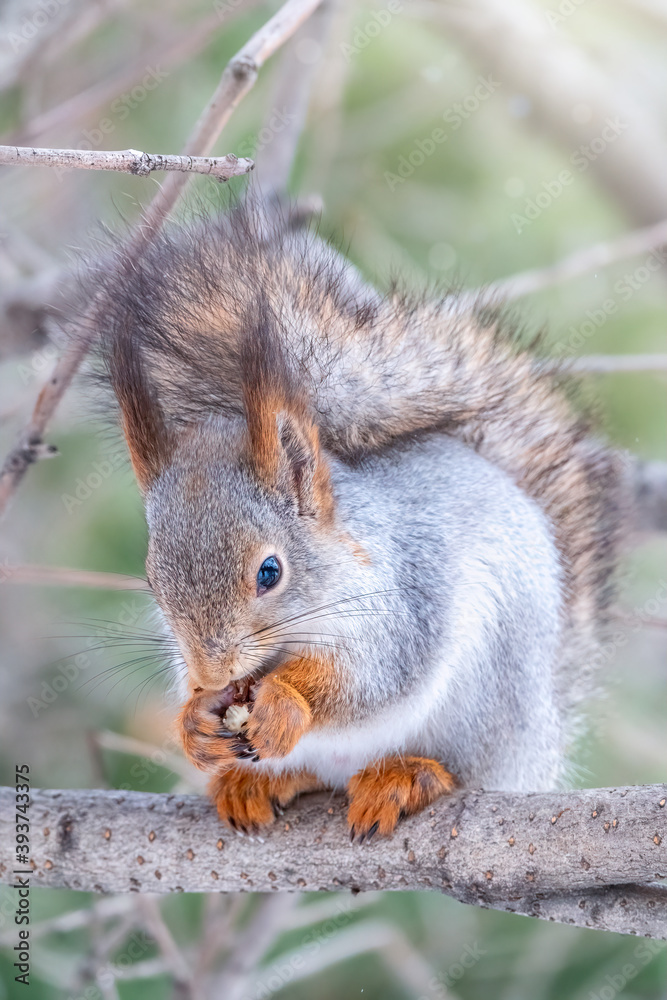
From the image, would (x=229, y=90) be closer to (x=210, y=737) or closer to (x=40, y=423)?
(x=40, y=423)

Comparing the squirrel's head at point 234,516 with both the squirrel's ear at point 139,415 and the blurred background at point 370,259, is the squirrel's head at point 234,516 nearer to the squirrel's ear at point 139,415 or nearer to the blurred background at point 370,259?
the squirrel's ear at point 139,415

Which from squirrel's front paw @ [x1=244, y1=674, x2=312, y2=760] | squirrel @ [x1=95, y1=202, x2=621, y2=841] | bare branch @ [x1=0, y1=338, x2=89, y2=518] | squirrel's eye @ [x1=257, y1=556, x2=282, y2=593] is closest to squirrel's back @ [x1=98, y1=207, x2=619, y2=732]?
squirrel @ [x1=95, y1=202, x2=621, y2=841]

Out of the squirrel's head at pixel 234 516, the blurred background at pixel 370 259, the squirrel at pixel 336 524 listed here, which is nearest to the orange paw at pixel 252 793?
the squirrel at pixel 336 524

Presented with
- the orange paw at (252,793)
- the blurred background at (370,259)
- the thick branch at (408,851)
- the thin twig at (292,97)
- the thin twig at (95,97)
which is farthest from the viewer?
the thin twig at (292,97)

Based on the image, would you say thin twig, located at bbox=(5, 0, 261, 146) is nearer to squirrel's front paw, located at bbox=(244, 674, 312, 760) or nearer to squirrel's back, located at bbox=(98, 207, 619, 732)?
squirrel's back, located at bbox=(98, 207, 619, 732)

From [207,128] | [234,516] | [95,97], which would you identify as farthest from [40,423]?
[95,97]

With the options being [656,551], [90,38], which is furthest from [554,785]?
[90,38]
